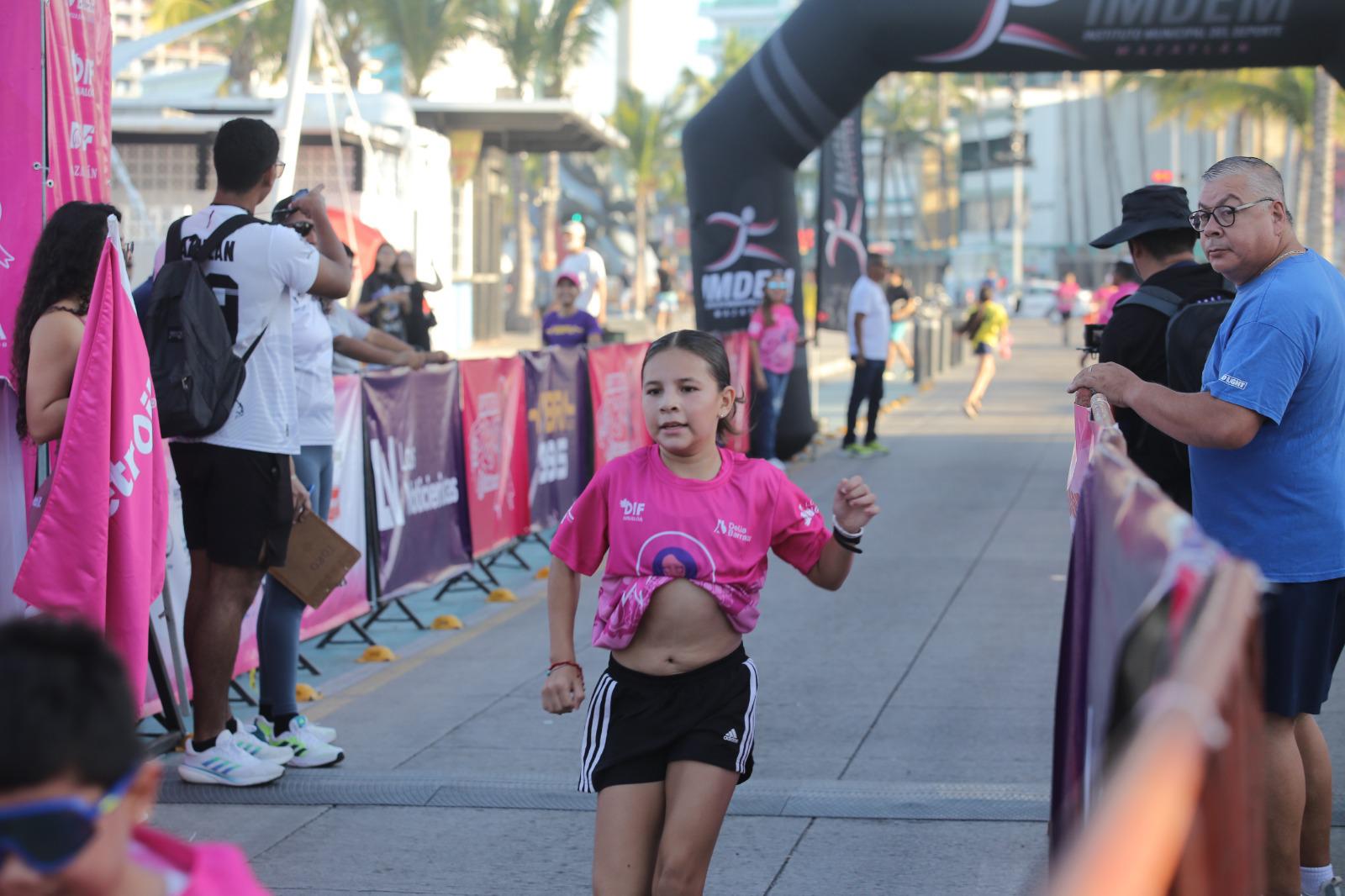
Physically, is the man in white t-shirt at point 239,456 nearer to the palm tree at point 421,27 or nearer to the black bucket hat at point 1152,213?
the black bucket hat at point 1152,213

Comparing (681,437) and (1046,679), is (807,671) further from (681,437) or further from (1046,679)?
(681,437)

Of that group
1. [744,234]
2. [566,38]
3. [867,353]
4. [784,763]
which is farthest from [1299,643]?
[566,38]

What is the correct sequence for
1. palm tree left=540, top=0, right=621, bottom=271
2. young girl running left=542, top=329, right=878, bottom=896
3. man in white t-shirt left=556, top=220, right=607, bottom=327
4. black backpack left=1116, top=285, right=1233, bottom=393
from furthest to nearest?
palm tree left=540, top=0, right=621, bottom=271 < man in white t-shirt left=556, top=220, right=607, bottom=327 < black backpack left=1116, top=285, right=1233, bottom=393 < young girl running left=542, top=329, right=878, bottom=896

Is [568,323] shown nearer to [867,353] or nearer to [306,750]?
[867,353]

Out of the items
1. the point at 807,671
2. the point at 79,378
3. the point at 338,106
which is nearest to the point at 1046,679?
the point at 807,671

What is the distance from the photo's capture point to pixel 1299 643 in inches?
154

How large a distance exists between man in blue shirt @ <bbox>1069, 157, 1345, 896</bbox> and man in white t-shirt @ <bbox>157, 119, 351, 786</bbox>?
2927 millimetres

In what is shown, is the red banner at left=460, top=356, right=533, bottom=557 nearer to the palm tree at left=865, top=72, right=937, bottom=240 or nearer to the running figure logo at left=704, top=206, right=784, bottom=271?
the running figure logo at left=704, top=206, right=784, bottom=271

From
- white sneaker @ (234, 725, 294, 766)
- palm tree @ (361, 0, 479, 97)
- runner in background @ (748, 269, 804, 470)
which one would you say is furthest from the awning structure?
white sneaker @ (234, 725, 294, 766)

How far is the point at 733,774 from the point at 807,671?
3.82 meters

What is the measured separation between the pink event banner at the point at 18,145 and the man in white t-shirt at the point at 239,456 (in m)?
0.62

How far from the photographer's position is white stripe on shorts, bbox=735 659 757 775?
3578 millimetres

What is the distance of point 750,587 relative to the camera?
3709mm

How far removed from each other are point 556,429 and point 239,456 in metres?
5.75
